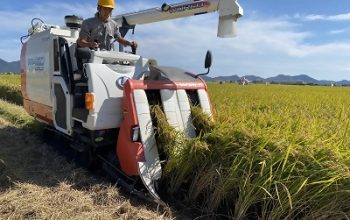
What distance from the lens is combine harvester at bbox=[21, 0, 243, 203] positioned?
4344mm

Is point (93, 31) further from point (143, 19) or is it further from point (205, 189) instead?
point (205, 189)

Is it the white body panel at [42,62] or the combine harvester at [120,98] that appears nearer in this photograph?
the combine harvester at [120,98]

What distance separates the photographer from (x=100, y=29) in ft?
17.8

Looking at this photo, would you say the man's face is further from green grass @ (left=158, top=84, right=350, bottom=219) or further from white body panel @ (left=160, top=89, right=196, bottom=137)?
green grass @ (left=158, top=84, right=350, bottom=219)

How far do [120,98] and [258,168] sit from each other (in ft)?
6.43

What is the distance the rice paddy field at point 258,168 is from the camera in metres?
3.26

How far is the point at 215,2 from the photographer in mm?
5262

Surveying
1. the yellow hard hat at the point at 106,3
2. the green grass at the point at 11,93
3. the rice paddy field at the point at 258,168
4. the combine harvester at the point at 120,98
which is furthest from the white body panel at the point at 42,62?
the green grass at the point at 11,93

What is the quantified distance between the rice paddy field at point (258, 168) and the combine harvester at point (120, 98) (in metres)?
0.23

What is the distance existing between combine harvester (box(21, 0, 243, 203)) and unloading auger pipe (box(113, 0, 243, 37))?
0.01 m

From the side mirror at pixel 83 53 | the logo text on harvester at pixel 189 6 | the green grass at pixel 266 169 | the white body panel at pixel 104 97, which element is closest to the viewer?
the green grass at pixel 266 169

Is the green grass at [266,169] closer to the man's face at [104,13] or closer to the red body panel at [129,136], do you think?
the red body panel at [129,136]

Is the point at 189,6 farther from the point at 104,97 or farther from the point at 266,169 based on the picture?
the point at 266,169

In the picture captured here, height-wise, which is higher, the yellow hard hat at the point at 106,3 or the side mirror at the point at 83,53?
the yellow hard hat at the point at 106,3
